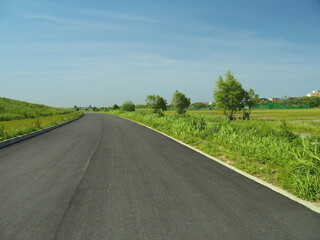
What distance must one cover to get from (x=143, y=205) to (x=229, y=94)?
37.8 meters

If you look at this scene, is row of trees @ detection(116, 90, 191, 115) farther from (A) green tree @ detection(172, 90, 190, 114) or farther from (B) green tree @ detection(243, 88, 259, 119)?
(B) green tree @ detection(243, 88, 259, 119)

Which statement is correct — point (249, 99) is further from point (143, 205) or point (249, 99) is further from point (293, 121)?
point (143, 205)

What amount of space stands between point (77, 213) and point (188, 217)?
2.01m

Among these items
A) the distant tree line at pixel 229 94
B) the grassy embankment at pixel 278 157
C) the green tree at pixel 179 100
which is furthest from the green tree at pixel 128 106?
the grassy embankment at pixel 278 157

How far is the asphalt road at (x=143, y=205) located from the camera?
11.0 ft

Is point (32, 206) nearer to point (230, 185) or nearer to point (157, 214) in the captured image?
point (157, 214)

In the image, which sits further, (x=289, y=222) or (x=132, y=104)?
(x=132, y=104)

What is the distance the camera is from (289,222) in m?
3.67

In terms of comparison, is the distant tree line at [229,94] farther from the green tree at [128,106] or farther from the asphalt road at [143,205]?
the green tree at [128,106]

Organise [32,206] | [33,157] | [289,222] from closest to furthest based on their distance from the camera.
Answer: [289,222]
[32,206]
[33,157]

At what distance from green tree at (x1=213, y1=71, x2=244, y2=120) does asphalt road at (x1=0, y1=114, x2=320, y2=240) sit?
3388cm

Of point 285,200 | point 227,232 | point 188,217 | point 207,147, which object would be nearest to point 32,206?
point 188,217

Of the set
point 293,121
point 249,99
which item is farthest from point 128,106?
point 293,121

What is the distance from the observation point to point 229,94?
1547 inches
